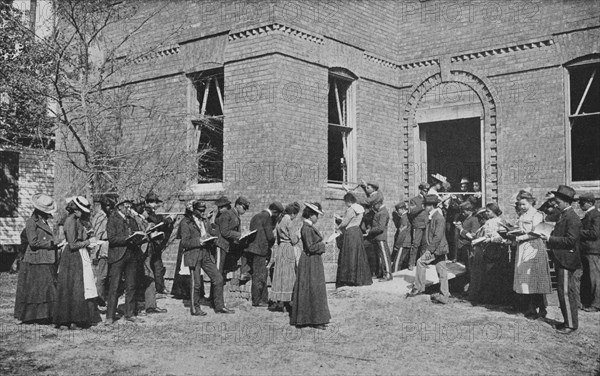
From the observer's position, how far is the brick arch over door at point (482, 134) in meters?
12.7

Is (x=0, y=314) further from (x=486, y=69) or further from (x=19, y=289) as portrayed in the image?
(x=486, y=69)

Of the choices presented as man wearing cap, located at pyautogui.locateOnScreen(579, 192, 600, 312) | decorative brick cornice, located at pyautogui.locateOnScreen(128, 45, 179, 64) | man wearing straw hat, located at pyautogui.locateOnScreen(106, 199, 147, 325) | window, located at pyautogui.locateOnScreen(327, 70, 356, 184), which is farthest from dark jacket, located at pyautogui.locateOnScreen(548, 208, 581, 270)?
decorative brick cornice, located at pyautogui.locateOnScreen(128, 45, 179, 64)

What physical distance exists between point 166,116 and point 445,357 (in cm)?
794

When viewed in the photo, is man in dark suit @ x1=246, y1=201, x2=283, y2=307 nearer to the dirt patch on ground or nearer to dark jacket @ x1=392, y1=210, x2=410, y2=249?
the dirt patch on ground

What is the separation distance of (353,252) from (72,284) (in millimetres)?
4851

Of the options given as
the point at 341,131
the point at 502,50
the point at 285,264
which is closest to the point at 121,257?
the point at 285,264

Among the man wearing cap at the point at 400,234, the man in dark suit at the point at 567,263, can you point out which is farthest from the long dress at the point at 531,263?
the man wearing cap at the point at 400,234

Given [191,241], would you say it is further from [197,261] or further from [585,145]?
[585,145]

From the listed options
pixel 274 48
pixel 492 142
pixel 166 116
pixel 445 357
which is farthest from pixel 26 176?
pixel 445 357

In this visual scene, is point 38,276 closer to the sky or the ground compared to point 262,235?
closer to the ground

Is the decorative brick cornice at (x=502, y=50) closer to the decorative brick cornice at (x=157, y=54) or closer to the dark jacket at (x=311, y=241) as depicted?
the decorative brick cornice at (x=157, y=54)

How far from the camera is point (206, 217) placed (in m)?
10.3

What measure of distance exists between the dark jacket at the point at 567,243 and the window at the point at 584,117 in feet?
14.3

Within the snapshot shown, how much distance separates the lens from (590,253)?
9328 millimetres
